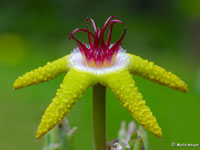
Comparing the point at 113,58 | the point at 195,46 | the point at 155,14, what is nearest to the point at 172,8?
the point at 155,14

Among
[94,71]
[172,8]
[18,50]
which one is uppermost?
[172,8]

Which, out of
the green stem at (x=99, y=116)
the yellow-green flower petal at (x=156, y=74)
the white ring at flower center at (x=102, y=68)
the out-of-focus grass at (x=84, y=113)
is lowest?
the green stem at (x=99, y=116)

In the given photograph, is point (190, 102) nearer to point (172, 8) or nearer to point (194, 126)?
point (194, 126)

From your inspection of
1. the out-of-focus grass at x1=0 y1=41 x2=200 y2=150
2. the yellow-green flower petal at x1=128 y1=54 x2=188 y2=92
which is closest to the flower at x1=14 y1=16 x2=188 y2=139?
the yellow-green flower petal at x1=128 y1=54 x2=188 y2=92

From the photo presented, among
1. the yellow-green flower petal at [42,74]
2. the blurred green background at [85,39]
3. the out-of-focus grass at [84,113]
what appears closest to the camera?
the yellow-green flower petal at [42,74]

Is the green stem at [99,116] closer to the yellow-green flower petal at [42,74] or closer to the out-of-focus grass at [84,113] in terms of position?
the yellow-green flower petal at [42,74]

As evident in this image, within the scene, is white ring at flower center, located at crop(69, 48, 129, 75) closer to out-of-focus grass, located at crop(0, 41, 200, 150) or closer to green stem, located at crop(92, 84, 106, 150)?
green stem, located at crop(92, 84, 106, 150)

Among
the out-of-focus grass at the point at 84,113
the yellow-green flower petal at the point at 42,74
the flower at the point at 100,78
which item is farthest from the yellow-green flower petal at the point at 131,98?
the out-of-focus grass at the point at 84,113
